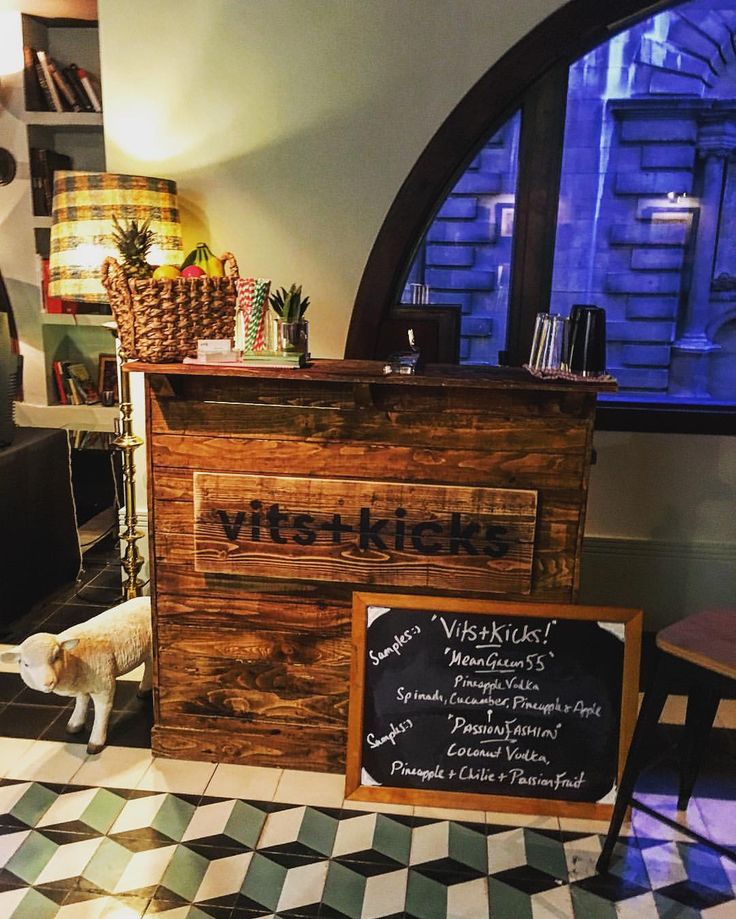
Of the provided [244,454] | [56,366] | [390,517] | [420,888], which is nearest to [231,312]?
[244,454]

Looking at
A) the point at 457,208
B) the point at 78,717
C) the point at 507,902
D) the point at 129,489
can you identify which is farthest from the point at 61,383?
the point at 507,902

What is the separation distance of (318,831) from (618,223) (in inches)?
87.9

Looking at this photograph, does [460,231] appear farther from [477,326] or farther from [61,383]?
[61,383]

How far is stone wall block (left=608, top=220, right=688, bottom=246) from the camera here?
296 centimetres

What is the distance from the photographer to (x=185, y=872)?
1.90 meters

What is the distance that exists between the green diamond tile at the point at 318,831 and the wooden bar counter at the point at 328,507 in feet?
0.68

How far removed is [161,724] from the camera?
7.64ft

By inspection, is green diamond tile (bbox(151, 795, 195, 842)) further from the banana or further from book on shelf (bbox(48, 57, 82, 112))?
book on shelf (bbox(48, 57, 82, 112))

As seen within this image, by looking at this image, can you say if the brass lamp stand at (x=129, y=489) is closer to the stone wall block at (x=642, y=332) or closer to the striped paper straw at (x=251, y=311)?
the striped paper straw at (x=251, y=311)

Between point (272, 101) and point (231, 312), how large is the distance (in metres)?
1.04

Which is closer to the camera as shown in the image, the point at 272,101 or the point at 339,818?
the point at 339,818

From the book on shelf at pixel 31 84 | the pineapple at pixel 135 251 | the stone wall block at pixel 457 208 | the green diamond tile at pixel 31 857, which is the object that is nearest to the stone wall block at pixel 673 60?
the stone wall block at pixel 457 208

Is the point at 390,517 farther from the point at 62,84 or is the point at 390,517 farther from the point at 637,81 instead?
the point at 62,84

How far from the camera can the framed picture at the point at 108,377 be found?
165 inches
